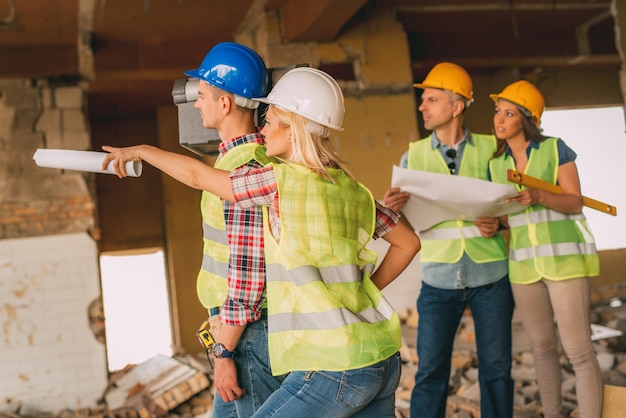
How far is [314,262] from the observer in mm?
1841

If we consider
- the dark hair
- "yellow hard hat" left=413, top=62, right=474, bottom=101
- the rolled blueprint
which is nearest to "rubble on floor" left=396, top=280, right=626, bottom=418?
the dark hair

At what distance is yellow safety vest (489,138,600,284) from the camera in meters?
3.34

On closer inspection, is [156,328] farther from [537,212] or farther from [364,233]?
[364,233]

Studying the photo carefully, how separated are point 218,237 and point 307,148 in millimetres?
402

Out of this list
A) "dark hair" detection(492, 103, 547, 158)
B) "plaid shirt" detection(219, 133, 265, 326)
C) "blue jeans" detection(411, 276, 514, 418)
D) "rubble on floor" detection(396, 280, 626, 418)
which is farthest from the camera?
"rubble on floor" detection(396, 280, 626, 418)

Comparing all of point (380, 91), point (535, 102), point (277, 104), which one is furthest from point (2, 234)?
point (277, 104)

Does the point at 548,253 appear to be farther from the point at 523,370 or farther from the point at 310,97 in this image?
the point at 523,370

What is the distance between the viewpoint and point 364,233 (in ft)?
6.57

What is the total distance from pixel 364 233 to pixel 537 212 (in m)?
1.72

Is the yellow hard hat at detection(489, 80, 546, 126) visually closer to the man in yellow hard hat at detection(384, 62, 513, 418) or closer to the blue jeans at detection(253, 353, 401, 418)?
the man in yellow hard hat at detection(384, 62, 513, 418)

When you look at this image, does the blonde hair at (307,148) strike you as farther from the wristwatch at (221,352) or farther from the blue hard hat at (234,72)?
the wristwatch at (221,352)

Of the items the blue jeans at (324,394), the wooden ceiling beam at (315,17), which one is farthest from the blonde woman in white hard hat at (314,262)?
the wooden ceiling beam at (315,17)

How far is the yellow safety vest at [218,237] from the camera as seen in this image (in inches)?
82.3

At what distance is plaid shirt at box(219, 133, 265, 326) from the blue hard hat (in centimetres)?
28
